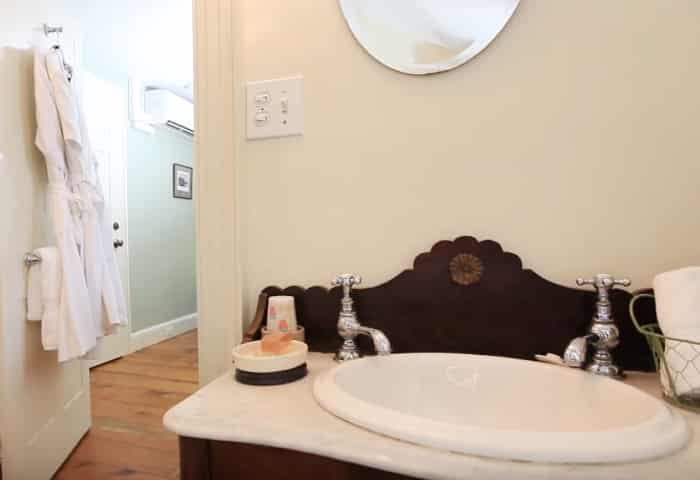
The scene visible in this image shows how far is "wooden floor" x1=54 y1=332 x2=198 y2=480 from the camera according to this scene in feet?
4.95

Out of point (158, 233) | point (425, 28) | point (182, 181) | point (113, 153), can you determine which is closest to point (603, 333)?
point (425, 28)

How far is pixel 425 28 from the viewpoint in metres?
0.85

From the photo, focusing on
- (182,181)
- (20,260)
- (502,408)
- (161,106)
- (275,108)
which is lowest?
(502,408)

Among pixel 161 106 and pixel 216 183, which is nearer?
pixel 216 183

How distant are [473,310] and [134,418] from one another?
70.1 inches

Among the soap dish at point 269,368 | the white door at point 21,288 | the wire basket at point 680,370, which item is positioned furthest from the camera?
the white door at point 21,288

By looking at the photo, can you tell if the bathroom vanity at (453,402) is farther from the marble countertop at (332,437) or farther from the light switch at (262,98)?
the light switch at (262,98)

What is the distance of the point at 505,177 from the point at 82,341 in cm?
141

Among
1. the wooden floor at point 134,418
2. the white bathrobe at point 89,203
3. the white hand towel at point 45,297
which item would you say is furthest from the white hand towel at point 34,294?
the wooden floor at point 134,418

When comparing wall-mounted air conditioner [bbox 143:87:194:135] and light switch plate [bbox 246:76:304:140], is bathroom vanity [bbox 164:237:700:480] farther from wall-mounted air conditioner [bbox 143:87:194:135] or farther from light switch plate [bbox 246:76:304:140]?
wall-mounted air conditioner [bbox 143:87:194:135]

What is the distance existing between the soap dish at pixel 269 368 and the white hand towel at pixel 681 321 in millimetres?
563

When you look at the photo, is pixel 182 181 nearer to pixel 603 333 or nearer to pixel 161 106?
pixel 161 106

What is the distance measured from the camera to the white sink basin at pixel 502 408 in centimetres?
44

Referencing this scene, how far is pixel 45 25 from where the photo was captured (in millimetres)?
1449
